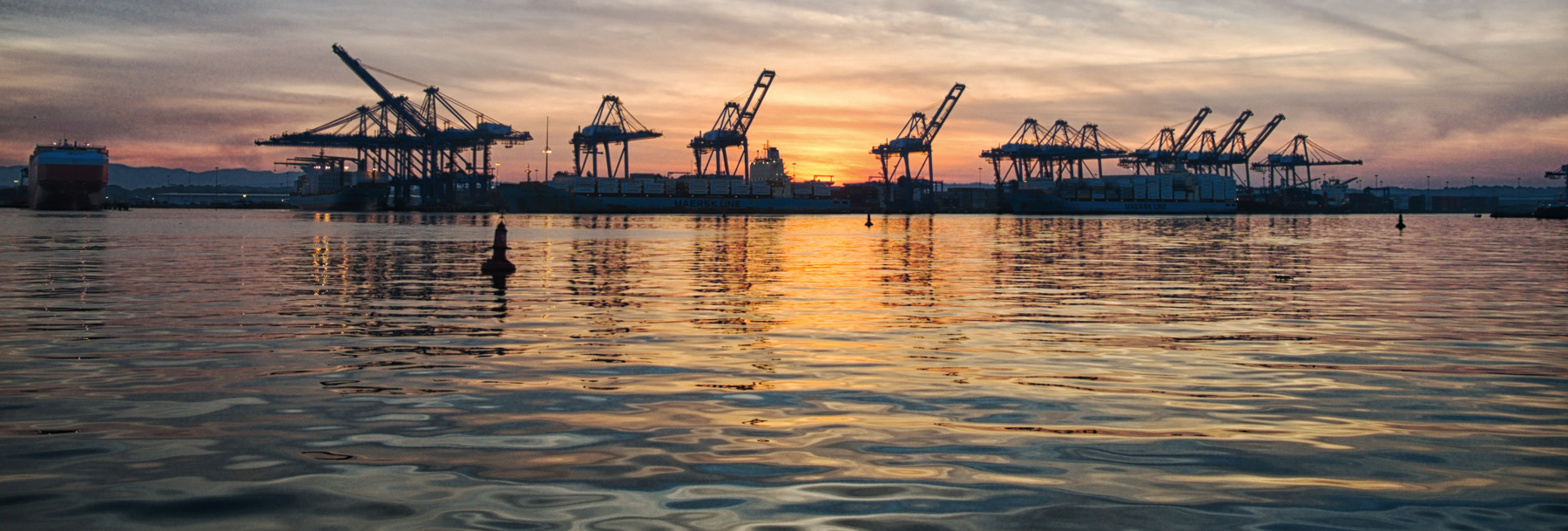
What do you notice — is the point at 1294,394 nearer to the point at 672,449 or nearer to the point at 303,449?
the point at 672,449

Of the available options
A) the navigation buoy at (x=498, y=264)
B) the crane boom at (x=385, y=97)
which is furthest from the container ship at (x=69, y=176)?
the navigation buoy at (x=498, y=264)

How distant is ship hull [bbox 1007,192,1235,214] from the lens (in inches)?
6762

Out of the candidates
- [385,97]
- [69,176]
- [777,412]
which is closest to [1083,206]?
[385,97]

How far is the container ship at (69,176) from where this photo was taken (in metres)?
123

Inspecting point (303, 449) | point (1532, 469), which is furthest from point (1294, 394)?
point (303, 449)

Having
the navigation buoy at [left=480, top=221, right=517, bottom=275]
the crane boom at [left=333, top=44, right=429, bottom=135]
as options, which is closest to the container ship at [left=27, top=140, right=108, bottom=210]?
the crane boom at [left=333, top=44, right=429, bottom=135]

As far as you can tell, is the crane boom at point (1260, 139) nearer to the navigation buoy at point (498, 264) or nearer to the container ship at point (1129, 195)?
the container ship at point (1129, 195)

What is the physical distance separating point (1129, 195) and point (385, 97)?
120 meters

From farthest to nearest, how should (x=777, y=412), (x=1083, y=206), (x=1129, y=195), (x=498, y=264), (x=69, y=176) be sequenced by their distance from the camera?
(x=1129, y=195) → (x=1083, y=206) → (x=69, y=176) → (x=498, y=264) → (x=777, y=412)

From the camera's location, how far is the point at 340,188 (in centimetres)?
16975

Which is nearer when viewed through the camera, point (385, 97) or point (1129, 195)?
point (385, 97)

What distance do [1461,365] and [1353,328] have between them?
3.20 meters

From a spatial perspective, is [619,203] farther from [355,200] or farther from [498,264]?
[498,264]

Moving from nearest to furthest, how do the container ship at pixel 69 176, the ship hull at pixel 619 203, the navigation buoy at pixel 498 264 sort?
the navigation buoy at pixel 498 264, the container ship at pixel 69 176, the ship hull at pixel 619 203
